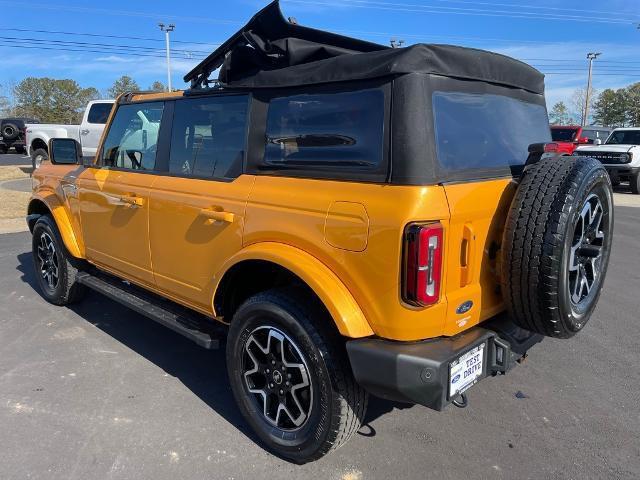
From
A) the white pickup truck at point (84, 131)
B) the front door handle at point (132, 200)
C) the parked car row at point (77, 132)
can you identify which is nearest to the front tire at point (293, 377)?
the front door handle at point (132, 200)

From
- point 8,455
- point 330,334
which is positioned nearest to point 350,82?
point 330,334

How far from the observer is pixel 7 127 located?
2856 centimetres

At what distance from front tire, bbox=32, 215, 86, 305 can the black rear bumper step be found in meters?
0.34

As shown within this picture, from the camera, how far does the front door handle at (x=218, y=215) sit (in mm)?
2812

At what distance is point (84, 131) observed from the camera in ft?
45.3

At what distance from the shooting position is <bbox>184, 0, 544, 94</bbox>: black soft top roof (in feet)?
7.50

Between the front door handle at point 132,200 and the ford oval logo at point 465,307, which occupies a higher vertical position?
the front door handle at point 132,200

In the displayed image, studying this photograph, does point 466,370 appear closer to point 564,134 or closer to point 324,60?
point 324,60

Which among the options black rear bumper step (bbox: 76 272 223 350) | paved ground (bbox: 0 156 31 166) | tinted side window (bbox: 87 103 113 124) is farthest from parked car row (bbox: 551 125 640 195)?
paved ground (bbox: 0 156 31 166)

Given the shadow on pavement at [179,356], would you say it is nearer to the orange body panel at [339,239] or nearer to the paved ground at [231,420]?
the paved ground at [231,420]

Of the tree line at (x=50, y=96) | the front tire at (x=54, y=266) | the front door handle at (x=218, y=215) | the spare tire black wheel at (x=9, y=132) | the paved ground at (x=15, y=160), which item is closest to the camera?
the front door handle at (x=218, y=215)

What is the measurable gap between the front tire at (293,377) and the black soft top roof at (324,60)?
3.74 ft

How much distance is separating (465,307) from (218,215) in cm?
142

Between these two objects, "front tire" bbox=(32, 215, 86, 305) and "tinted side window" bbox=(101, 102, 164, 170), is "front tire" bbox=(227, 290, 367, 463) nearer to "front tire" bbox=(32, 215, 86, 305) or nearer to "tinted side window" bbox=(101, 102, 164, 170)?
"tinted side window" bbox=(101, 102, 164, 170)
